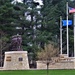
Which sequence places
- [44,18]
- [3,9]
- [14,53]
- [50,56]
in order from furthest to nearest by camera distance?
[44,18] → [3,9] → [50,56] → [14,53]

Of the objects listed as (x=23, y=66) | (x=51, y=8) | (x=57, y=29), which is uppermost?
(x=51, y=8)

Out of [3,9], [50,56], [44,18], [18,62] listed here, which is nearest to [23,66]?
[18,62]

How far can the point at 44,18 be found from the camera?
47750 millimetres

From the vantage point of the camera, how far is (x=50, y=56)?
33656mm

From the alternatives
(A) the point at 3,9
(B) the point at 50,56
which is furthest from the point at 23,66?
(A) the point at 3,9

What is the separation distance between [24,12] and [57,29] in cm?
554

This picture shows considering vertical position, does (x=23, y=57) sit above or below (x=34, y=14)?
below

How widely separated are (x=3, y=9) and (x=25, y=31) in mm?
4816

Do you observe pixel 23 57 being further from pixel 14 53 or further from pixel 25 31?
pixel 25 31

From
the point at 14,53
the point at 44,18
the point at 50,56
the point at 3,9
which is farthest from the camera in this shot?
the point at 44,18

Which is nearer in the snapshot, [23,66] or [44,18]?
[23,66]

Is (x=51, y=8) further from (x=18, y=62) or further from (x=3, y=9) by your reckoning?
(x=18, y=62)

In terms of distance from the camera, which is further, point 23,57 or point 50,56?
point 50,56

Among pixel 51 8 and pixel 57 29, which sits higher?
pixel 51 8
